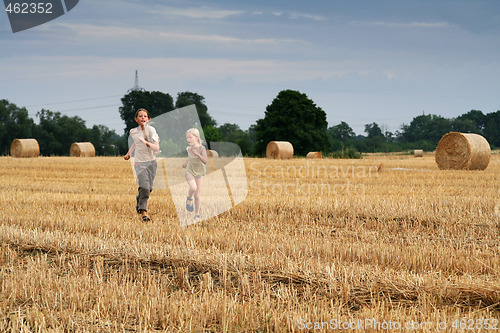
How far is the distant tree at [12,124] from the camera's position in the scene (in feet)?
200

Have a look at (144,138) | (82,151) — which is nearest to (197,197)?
(144,138)

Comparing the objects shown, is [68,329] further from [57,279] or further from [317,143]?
[317,143]

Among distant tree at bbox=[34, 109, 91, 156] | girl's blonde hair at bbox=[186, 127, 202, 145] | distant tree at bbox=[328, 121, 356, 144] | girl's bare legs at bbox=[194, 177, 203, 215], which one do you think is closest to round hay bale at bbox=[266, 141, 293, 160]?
girl's bare legs at bbox=[194, 177, 203, 215]

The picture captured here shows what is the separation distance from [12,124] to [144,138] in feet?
202

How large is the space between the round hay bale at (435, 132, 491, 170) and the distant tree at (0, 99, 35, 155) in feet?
180

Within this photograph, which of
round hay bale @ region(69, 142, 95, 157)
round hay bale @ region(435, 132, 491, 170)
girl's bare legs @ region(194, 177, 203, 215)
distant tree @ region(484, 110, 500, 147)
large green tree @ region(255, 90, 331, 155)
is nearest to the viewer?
girl's bare legs @ region(194, 177, 203, 215)

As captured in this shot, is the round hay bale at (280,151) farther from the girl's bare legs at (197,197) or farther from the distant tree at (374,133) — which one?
the distant tree at (374,133)

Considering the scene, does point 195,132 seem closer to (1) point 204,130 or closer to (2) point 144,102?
(1) point 204,130

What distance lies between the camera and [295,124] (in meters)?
53.5

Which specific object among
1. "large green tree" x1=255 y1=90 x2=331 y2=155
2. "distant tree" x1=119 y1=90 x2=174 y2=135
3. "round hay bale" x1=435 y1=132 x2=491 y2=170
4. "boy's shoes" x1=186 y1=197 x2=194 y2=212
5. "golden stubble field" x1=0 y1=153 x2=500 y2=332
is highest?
"distant tree" x1=119 y1=90 x2=174 y2=135

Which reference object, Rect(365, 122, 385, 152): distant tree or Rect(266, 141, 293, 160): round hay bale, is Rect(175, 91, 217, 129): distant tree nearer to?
Rect(365, 122, 385, 152): distant tree

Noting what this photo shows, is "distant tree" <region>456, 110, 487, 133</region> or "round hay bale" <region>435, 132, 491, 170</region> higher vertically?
"distant tree" <region>456, 110, 487, 133</region>

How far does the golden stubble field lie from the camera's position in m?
3.69

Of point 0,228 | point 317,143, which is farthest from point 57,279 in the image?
point 317,143
